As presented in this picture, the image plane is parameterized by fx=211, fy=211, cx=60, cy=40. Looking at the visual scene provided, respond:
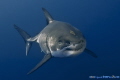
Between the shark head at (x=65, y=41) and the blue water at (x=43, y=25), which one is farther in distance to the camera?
the blue water at (x=43, y=25)

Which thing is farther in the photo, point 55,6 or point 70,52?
point 55,6

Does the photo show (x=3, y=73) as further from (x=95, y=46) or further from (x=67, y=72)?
(x=95, y=46)

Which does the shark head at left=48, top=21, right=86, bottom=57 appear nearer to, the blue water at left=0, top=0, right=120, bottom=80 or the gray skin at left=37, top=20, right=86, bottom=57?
the gray skin at left=37, top=20, right=86, bottom=57

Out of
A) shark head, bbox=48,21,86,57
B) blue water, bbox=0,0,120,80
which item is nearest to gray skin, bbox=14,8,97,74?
shark head, bbox=48,21,86,57

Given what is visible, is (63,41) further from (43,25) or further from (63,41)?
(43,25)

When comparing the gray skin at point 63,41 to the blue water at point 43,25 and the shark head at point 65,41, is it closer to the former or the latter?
the shark head at point 65,41

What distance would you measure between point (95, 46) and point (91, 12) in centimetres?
310

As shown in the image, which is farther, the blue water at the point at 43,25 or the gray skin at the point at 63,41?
the blue water at the point at 43,25

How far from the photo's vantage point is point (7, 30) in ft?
52.5

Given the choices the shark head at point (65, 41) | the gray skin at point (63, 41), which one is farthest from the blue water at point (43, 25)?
the shark head at point (65, 41)

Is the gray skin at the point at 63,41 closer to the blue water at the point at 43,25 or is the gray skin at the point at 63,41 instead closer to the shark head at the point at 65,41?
the shark head at the point at 65,41

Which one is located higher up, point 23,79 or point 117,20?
point 117,20

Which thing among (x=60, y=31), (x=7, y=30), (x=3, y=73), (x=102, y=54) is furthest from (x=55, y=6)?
(x=60, y=31)

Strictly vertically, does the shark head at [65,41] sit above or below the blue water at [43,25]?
above
